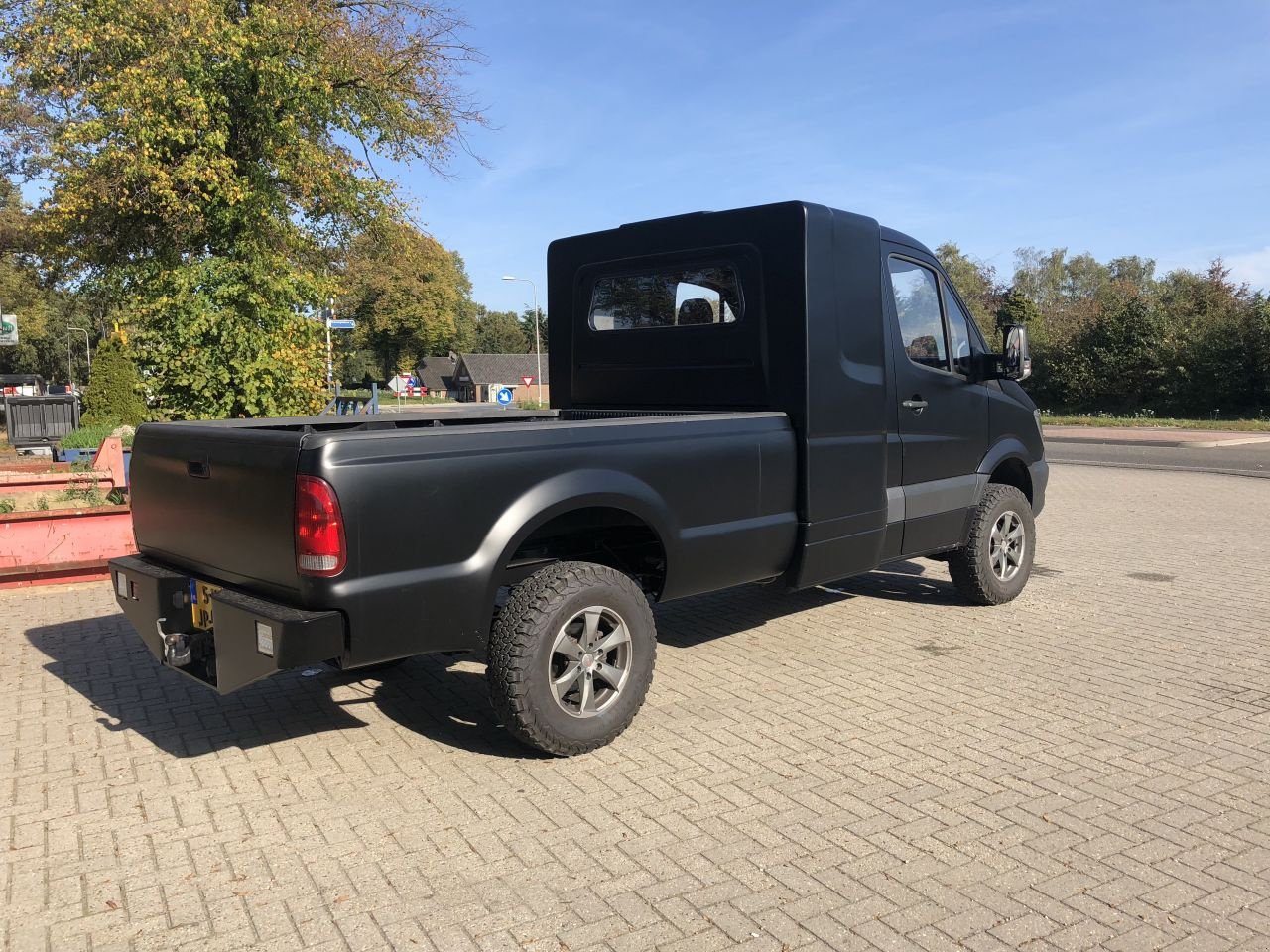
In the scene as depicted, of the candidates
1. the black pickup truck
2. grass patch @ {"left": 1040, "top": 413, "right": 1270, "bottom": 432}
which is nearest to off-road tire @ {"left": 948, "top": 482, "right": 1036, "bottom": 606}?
the black pickup truck

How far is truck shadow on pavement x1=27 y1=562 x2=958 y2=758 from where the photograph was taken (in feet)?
14.9

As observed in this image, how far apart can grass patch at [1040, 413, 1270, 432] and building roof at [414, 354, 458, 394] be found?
271 feet

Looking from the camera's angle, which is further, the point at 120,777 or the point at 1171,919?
the point at 120,777

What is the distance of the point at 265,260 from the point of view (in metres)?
10.2

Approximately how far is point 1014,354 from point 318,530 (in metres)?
4.73

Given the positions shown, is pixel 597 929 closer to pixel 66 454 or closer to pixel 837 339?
pixel 837 339

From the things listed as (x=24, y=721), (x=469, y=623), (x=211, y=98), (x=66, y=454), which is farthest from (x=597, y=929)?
(x=66, y=454)

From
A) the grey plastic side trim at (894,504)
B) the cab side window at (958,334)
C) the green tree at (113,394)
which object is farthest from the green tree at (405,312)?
the grey plastic side trim at (894,504)

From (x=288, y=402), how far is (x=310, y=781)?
7.10 metres

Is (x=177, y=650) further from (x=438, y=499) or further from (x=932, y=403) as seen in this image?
(x=932, y=403)

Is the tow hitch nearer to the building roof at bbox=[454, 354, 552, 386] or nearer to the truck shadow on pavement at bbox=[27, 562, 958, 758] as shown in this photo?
the truck shadow on pavement at bbox=[27, 562, 958, 758]

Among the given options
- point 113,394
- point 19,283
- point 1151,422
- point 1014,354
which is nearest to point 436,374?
point 19,283

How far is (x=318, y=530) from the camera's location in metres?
3.43

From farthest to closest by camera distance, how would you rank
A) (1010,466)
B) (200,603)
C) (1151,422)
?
(1151,422) → (1010,466) → (200,603)
